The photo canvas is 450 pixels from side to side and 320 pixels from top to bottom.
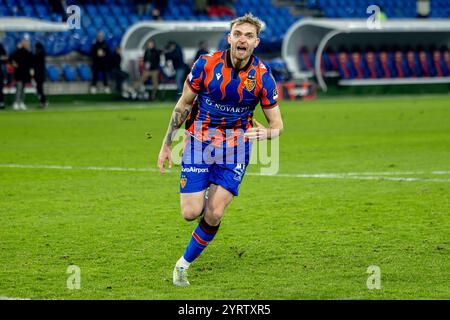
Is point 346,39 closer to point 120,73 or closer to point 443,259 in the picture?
point 120,73

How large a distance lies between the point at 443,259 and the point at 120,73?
93.0 ft

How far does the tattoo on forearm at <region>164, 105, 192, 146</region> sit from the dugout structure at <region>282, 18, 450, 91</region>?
3114 centimetres

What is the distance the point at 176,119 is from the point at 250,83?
2.31ft

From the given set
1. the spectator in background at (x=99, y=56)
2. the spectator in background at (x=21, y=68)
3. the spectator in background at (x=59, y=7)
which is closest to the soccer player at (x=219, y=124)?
the spectator in background at (x=21, y=68)

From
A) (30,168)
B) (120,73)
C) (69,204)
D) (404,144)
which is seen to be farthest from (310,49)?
(69,204)

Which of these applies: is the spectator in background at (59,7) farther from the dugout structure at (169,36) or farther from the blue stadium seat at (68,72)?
the dugout structure at (169,36)

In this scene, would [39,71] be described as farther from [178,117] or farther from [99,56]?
[178,117]

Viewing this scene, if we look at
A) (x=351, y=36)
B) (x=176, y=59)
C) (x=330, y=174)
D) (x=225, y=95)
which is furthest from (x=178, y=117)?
(x=351, y=36)

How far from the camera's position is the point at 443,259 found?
29.6 feet

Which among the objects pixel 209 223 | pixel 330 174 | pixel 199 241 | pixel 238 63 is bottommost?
pixel 330 174

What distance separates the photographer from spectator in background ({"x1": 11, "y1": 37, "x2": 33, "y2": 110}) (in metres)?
31.4

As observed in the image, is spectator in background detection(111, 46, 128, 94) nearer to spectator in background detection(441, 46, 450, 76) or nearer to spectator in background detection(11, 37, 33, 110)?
spectator in background detection(11, 37, 33, 110)

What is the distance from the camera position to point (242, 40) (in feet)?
27.7

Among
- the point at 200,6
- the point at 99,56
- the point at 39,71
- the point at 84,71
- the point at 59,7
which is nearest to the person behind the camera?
the point at 39,71
